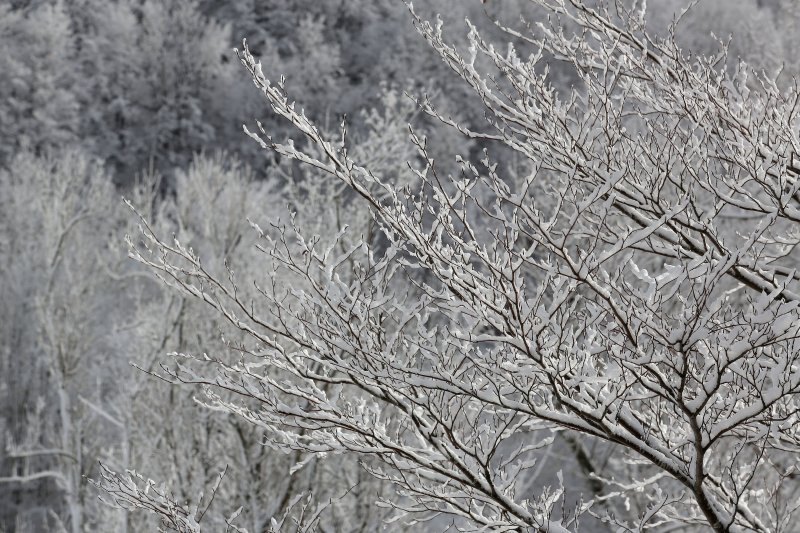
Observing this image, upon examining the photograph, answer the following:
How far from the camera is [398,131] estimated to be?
884cm

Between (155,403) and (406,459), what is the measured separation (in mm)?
6610

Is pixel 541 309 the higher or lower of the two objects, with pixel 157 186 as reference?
higher

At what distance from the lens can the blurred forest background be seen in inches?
307

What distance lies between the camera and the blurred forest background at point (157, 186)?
7.80 metres

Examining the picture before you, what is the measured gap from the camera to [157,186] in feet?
34.0

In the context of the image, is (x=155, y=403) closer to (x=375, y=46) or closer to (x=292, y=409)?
(x=292, y=409)

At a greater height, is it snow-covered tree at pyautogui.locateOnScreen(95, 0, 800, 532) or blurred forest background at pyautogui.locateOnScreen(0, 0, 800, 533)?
snow-covered tree at pyautogui.locateOnScreen(95, 0, 800, 532)

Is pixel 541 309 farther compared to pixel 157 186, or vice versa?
pixel 157 186

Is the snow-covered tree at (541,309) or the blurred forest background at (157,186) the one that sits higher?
the snow-covered tree at (541,309)

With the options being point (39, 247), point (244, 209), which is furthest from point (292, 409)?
point (39, 247)

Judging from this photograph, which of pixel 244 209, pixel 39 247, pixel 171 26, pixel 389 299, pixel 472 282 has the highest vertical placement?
pixel 472 282

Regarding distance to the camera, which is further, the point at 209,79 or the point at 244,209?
the point at 209,79

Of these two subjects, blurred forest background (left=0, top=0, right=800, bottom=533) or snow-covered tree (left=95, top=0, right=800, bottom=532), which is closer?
snow-covered tree (left=95, top=0, right=800, bottom=532)

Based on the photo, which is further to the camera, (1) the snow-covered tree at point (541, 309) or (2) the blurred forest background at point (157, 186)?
(2) the blurred forest background at point (157, 186)
